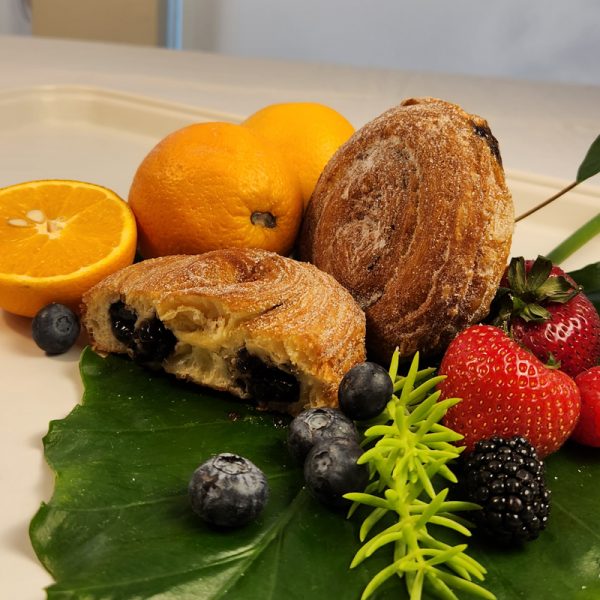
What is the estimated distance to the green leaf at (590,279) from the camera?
1.59m

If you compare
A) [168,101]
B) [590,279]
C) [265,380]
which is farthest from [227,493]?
[168,101]

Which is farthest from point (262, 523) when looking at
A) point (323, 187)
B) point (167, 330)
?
point (323, 187)

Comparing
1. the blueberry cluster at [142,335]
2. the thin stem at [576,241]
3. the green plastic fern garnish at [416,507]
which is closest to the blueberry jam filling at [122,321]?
the blueberry cluster at [142,335]

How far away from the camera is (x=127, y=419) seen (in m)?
1.23

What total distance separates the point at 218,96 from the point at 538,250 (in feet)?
5.91

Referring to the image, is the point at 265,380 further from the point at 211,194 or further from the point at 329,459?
the point at 211,194

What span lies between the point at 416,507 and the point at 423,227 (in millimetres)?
526

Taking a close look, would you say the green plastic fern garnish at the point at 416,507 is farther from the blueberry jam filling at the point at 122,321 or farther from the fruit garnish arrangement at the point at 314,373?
the blueberry jam filling at the point at 122,321

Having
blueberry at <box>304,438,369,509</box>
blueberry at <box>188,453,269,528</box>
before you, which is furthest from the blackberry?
blueberry at <box>188,453,269,528</box>

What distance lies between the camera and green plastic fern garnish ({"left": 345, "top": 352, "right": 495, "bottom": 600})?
900mm

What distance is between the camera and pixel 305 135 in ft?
5.83

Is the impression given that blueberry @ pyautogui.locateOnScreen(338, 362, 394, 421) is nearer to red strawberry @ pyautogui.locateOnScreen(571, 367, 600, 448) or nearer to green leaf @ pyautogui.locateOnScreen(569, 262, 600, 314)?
red strawberry @ pyautogui.locateOnScreen(571, 367, 600, 448)

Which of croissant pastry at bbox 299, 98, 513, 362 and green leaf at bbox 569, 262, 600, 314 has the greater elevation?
croissant pastry at bbox 299, 98, 513, 362

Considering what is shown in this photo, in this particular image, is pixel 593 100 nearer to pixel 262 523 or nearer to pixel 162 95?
pixel 162 95
